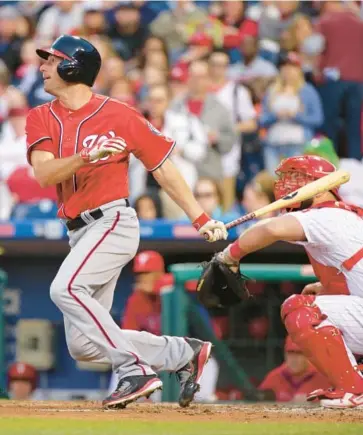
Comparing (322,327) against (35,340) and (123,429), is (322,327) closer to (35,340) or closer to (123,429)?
(123,429)

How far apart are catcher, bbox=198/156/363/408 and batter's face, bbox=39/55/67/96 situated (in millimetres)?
1118

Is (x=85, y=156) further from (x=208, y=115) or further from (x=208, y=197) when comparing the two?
(x=208, y=115)

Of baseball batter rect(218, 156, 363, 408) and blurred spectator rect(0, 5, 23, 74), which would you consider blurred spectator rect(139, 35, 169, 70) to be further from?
baseball batter rect(218, 156, 363, 408)

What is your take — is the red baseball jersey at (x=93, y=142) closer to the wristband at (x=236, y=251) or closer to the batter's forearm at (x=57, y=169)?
the batter's forearm at (x=57, y=169)

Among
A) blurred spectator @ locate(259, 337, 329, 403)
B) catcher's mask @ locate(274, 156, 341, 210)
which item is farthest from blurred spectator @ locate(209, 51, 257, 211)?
catcher's mask @ locate(274, 156, 341, 210)

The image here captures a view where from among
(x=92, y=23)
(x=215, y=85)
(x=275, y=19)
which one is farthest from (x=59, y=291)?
(x=92, y=23)

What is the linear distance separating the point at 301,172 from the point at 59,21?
749 centimetres

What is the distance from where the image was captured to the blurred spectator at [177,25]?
42.1ft

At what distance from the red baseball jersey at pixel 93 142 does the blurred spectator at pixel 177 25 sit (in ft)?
22.1

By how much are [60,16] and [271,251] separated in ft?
17.0

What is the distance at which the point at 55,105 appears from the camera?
618cm

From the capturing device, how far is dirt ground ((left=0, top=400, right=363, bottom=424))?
561 cm

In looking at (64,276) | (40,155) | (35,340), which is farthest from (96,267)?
(35,340)

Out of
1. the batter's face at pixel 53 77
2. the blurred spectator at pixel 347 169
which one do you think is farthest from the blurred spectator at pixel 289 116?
the batter's face at pixel 53 77
